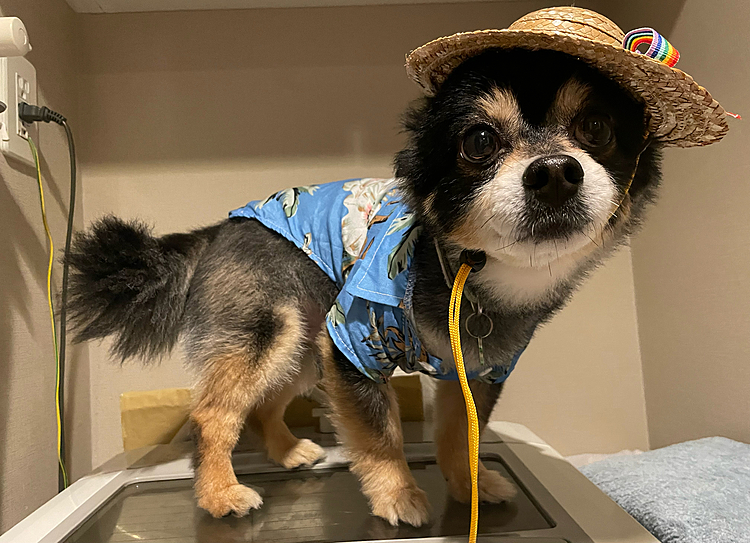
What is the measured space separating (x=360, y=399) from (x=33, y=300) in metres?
0.79

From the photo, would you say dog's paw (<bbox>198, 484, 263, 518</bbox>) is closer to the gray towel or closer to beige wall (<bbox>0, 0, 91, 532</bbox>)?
beige wall (<bbox>0, 0, 91, 532</bbox>)

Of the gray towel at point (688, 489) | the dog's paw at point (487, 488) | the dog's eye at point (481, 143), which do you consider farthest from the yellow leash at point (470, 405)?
the gray towel at point (688, 489)

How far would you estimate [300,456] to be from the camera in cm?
117

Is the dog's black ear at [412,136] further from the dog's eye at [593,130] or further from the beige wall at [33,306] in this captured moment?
the beige wall at [33,306]

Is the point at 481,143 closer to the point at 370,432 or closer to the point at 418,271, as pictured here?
the point at 418,271

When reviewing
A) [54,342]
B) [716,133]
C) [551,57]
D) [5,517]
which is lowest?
[5,517]

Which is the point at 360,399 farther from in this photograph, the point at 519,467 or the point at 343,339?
the point at 519,467

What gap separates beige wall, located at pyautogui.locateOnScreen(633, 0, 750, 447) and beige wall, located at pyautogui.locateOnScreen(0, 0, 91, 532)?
153 cm

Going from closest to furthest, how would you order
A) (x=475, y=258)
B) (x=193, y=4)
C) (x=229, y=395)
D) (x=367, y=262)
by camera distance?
(x=475, y=258) < (x=367, y=262) < (x=229, y=395) < (x=193, y=4)

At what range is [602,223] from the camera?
690mm

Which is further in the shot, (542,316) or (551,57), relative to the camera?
(542,316)

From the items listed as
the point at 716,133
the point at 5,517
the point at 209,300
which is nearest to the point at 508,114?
the point at 716,133

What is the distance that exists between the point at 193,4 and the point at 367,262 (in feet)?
3.60

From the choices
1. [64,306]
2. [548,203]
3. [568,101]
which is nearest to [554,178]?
[548,203]
